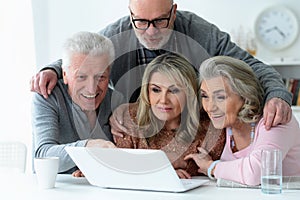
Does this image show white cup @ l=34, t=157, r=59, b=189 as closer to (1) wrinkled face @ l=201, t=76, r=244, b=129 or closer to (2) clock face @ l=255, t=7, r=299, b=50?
(1) wrinkled face @ l=201, t=76, r=244, b=129

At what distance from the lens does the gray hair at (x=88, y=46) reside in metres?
1.74

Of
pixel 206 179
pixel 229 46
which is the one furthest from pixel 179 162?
pixel 229 46

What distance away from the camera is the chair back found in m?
2.32

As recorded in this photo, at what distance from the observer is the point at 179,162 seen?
68.9 inches

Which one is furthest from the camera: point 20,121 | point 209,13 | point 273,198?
point 209,13

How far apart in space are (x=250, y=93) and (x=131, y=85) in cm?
41

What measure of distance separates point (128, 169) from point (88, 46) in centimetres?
48

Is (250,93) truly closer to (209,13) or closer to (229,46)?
(229,46)

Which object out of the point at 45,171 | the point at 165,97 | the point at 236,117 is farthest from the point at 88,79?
the point at 236,117

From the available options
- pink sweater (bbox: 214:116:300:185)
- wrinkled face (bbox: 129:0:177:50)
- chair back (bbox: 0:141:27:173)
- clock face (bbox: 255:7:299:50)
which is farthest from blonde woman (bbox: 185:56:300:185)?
clock face (bbox: 255:7:299:50)

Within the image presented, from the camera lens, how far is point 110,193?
146 cm

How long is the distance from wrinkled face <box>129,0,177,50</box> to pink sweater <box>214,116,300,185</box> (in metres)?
0.52

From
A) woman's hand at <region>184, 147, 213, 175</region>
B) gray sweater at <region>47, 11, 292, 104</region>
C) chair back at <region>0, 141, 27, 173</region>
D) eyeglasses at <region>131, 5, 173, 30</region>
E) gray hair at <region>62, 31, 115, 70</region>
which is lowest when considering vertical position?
chair back at <region>0, 141, 27, 173</region>

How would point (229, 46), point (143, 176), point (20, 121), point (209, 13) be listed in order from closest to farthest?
point (143, 176) → point (229, 46) → point (20, 121) → point (209, 13)
